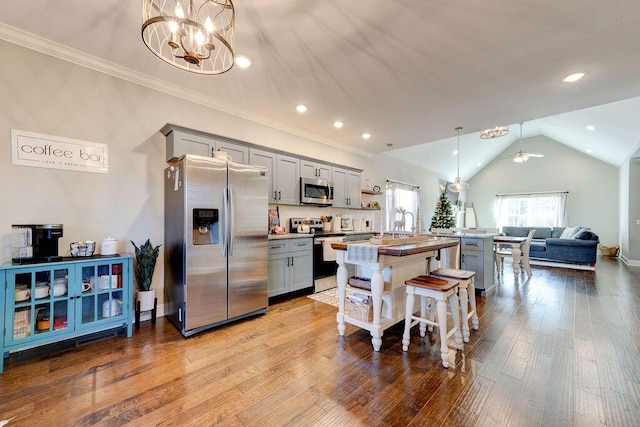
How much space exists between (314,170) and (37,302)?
364 cm

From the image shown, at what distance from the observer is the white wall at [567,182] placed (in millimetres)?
8133

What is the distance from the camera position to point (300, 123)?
4.25 m

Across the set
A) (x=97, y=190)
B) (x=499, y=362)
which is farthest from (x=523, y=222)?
(x=97, y=190)

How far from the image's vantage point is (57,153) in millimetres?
2475

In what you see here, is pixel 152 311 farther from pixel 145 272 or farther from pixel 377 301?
pixel 377 301

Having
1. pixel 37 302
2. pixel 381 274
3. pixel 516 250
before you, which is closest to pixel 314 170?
pixel 381 274

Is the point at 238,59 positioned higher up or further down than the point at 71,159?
higher up

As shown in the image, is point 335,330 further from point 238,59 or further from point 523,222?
point 523,222

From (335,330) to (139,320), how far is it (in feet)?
7.13

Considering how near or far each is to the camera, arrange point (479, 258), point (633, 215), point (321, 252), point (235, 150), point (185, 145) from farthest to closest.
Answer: point (633, 215)
point (321, 252)
point (479, 258)
point (235, 150)
point (185, 145)

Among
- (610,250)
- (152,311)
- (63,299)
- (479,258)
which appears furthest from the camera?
(610,250)

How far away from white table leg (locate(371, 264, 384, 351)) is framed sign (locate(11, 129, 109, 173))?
9.73 feet

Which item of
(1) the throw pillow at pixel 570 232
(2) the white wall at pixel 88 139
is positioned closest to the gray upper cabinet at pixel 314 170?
(2) the white wall at pixel 88 139

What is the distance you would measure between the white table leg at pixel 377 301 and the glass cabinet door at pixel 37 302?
8.78 ft
